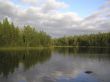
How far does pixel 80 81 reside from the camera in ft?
86.6

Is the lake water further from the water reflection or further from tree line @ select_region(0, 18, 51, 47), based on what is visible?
tree line @ select_region(0, 18, 51, 47)

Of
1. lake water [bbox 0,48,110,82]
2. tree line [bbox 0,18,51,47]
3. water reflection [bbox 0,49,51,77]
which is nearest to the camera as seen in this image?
lake water [bbox 0,48,110,82]

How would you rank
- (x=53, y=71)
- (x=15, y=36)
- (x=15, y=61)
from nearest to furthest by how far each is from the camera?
1. (x=53, y=71)
2. (x=15, y=61)
3. (x=15, y=36)

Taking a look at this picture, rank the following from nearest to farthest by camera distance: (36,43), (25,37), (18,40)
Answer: (18,40), (25,37), (36,43)

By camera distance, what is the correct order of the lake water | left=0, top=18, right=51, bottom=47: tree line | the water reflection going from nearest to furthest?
the lake water < the water reflection < left=0, top=18, right=51, bottom=47: tree line

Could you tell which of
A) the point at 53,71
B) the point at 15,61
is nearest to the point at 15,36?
the point at 15,61

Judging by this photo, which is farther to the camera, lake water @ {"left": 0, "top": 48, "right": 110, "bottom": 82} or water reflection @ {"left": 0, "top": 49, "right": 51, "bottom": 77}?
water reflection @ {"left": 0, "top": 49, "right": 51, "bottom": 77}

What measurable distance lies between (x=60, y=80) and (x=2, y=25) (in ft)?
316

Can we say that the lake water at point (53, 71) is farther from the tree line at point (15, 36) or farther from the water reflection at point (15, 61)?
the tree line at point (15, 36)

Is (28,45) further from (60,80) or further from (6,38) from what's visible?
(60,80)

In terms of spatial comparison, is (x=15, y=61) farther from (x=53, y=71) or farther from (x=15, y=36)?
(x=15, y=36)

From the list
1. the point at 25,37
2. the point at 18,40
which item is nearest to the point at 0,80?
the point at 18,40

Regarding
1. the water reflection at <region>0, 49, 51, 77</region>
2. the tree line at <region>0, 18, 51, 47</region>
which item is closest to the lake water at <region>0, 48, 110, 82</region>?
the water reflection at <region>0, 49, 51, 77</region>

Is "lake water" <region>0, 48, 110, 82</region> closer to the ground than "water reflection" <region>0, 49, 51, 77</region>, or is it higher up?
closer to the ground
